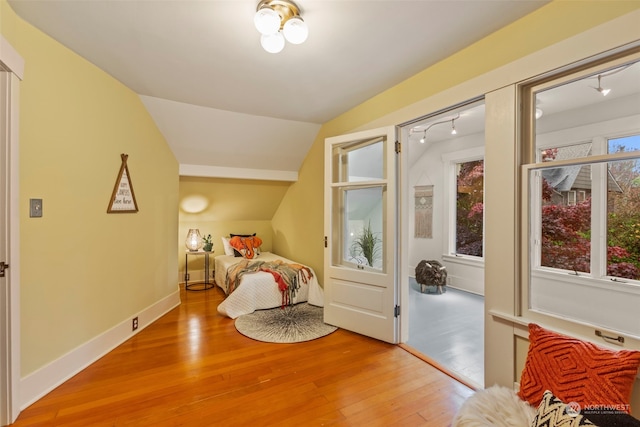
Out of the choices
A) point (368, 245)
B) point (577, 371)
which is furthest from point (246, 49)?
point (577, 371)

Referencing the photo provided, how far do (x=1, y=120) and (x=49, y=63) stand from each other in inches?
23.2

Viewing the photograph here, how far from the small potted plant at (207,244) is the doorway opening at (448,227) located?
320 centimetres

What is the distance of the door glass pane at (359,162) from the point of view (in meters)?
2.91

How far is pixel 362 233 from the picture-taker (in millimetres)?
3107

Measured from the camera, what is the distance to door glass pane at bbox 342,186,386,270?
2906 mm

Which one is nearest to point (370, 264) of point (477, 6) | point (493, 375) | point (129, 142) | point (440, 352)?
point (440, 352)

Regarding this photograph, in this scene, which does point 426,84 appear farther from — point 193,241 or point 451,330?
point 193,241

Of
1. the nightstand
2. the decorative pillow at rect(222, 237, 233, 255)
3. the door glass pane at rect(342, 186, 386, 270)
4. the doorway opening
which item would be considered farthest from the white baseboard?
the doorway opening

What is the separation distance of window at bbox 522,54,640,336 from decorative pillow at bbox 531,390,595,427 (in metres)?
0.68

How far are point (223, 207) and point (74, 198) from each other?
2743 mm

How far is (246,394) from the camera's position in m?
1.95

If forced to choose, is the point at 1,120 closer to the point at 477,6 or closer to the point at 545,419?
the point at 477,6

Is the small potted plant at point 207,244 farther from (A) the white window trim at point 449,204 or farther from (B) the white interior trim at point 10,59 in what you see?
(A) the white window trim at point 449,204

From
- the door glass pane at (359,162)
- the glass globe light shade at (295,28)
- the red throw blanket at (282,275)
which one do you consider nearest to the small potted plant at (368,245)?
the door glass pane at (359,162)
